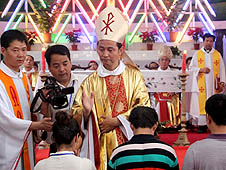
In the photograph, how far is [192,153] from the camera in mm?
2791

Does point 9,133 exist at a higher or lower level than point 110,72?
lower

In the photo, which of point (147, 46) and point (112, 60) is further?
point (147, 46)

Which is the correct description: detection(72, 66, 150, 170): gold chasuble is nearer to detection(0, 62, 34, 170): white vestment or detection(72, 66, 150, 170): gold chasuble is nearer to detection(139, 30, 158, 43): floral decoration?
detection(0, 62, 34, 170): white vestment

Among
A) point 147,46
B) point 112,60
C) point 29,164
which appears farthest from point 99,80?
point 147,46

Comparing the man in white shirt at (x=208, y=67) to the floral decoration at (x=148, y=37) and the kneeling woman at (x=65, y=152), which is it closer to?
the floral decoration at (x=148, y=37)

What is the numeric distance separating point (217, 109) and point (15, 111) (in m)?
1.63

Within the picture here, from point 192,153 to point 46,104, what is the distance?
4.23 feet

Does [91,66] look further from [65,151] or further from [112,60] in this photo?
[65,151]

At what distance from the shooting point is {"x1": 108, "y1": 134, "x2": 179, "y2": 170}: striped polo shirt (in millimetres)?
2814

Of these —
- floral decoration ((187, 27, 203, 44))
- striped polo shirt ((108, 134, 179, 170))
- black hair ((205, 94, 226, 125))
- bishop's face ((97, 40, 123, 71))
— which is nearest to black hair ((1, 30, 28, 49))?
bishop's face ((97, 40, 123, 71))

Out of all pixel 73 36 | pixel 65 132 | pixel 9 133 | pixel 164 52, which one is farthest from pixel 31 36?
pixel 65 132

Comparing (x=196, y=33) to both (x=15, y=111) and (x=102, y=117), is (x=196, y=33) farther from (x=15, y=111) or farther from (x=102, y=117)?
(x=15, y=111)

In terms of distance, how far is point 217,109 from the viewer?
2.86 meters

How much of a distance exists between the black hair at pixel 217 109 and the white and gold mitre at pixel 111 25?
50.1 inches
